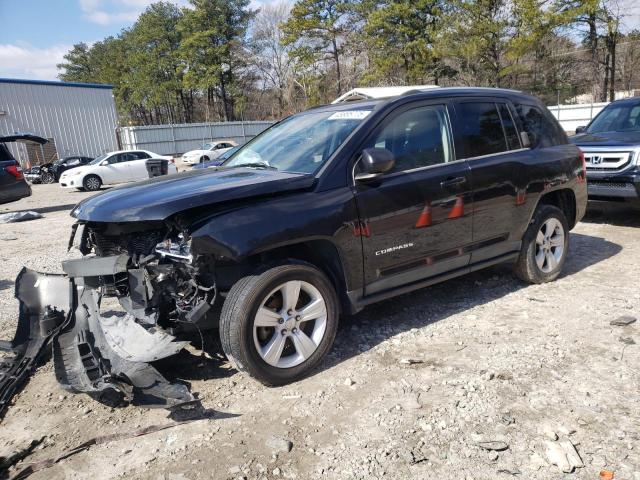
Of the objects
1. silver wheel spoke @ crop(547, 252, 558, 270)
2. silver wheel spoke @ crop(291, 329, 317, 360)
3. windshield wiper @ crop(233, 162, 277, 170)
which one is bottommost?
silver wheel spoke @ crop(547, 252, 558, 270)

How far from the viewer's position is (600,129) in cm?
867

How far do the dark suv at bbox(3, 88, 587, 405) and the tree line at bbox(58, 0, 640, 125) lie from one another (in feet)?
101

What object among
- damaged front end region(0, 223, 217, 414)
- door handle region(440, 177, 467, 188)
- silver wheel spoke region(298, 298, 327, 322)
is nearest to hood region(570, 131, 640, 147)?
door handle region(440, 177, 467, 188)

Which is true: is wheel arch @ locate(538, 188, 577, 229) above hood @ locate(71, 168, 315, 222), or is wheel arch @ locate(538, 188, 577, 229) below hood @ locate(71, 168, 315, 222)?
below

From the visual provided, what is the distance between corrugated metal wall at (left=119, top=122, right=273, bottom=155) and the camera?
36.2 metres

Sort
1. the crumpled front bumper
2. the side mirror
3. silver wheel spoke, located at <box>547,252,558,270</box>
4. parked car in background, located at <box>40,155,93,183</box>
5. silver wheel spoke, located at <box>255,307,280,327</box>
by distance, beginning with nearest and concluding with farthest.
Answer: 1. the crumpled front bumper
2. silver wheel spoke, located at <box>255,307,280,327</box>
3. the side mirror
4. silver wheel spoke, located at <box>547,252,558,270</box>
5. parked car in background, located at <box>40,155,93,183</box>

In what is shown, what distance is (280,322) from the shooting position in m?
3.29

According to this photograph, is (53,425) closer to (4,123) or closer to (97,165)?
(97,165)

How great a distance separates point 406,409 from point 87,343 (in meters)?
2.08

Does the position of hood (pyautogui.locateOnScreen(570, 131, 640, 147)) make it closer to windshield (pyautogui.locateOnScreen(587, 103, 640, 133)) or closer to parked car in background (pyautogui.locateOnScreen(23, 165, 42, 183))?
windshield (pyautogui.locateOnScreen(587, 103, 640, 133))

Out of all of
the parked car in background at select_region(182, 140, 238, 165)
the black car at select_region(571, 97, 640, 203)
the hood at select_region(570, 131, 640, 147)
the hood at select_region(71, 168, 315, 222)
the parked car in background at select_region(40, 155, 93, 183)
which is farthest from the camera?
the parked car in background at select_region(182, 140, 238, 165)

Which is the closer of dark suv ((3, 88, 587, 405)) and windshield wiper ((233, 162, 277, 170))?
dark suv ((3, 88, 587, 405))

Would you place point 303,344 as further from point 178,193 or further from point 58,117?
point 58,117

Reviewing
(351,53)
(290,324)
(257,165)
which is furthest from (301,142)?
(351,53)
